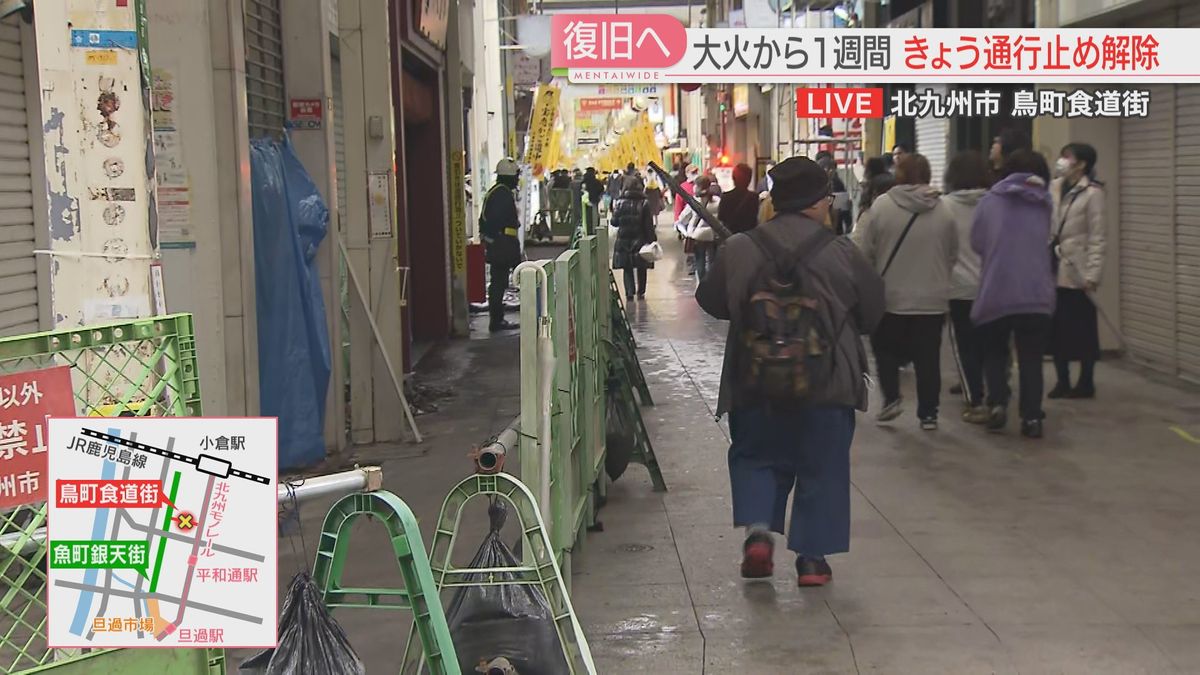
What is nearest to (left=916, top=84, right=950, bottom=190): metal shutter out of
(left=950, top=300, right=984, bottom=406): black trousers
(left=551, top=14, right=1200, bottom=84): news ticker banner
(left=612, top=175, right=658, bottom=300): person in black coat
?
(left=612, top=175, right=658, bottom=300): person in black coat

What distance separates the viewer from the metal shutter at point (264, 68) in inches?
334

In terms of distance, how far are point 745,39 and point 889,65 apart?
1.29 metres

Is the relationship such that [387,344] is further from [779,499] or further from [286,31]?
[779,499]

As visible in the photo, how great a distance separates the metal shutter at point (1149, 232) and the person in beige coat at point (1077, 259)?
5.27ft

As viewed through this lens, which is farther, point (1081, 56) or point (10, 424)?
point (1081, 56)

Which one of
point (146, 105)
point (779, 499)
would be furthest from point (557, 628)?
point (779, 499)

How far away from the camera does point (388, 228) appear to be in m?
10.0

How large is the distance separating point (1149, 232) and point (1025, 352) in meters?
3.73

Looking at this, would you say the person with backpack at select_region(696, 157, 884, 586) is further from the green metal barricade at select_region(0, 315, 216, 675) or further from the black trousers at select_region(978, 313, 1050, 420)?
the black trousers at select_region(978, 313, 1050, 420)

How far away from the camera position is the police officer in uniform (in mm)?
15984

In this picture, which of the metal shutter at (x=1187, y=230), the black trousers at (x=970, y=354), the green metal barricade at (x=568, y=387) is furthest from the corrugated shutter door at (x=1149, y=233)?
the green metal barricade at (x=568, y=387)

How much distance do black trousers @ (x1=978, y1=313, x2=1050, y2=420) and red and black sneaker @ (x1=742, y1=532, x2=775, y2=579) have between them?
3.53m

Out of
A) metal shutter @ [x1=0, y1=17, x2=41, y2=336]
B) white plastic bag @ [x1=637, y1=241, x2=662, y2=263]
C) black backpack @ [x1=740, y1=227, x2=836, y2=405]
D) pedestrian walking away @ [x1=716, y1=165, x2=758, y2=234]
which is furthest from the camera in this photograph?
white plastic bag @ [x1=637, y1=241, x2=662, y2=263]

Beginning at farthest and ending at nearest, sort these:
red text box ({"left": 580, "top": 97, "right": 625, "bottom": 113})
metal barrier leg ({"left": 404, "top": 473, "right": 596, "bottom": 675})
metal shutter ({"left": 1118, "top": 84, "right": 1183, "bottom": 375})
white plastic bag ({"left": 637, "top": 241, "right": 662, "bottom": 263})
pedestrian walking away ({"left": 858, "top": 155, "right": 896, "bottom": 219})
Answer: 1. red text box ({"left": 580, "top": 97, "right": 625, "bottom": 113})
2. white plastic bag ({"left": 637, "top": 241, "right": 662, "bottom": 263})
3. metal shutter ({"left": 1118, "top": 84, "right": 1183, "bottom": 375})
4. pedestrian walking away ({"left": 858, "top": 155, "right": 896, "bottom": 219})
5. metal barrier leg ({"left": 404, "top": 473, "right": 596, "bottom": 675})
